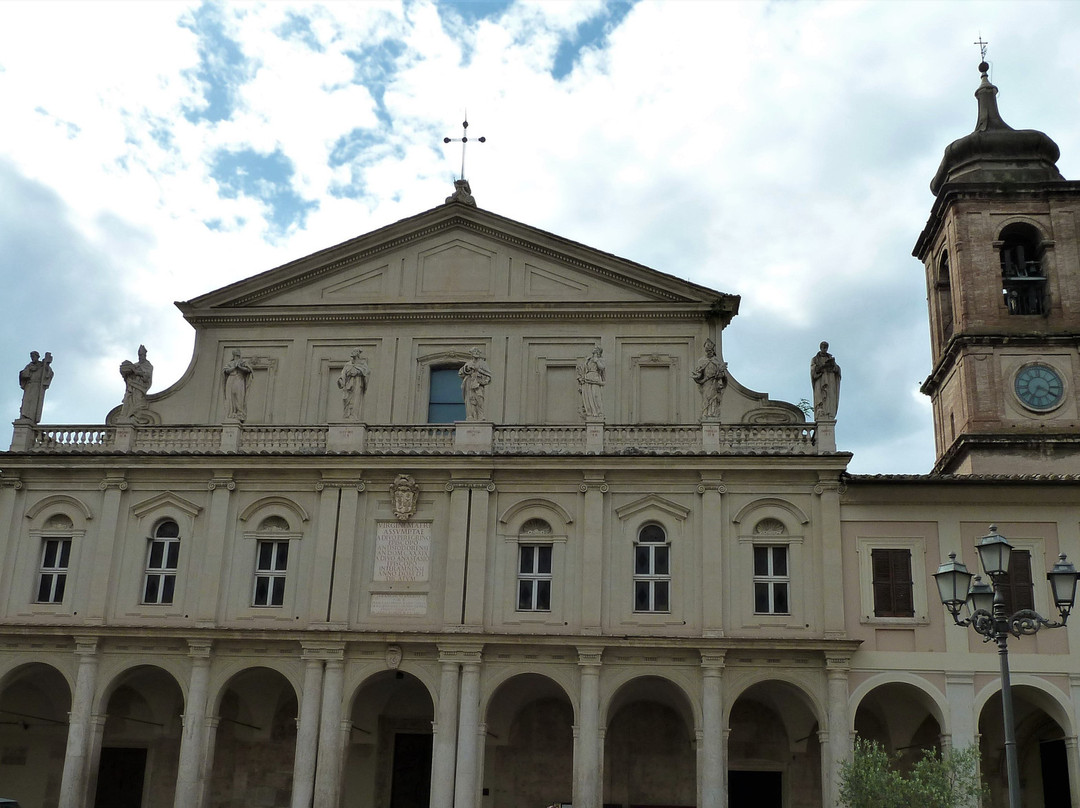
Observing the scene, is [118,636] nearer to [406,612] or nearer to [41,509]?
[41,509]

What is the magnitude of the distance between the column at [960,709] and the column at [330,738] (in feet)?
42.2

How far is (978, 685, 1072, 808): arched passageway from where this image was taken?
82.5 ft

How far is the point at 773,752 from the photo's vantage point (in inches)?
1051

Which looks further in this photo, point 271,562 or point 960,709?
point 271,562

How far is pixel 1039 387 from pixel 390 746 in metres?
19.4

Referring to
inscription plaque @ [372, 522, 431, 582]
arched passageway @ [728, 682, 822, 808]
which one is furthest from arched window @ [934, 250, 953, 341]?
inscription plaque @ [372, 522, 431, 582]

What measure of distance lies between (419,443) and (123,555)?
7414 mm

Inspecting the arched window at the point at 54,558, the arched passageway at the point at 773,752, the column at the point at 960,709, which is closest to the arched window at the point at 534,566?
the arched passageway at the point at 773,752

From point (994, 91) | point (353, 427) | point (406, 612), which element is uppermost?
point (994, 91)

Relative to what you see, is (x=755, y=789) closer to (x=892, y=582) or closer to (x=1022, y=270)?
(x=892, y=582)

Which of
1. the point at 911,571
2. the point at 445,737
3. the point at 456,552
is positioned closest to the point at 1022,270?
the point at 911,571

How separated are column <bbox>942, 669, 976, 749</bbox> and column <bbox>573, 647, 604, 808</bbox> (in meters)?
7.27

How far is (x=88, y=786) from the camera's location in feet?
84.1

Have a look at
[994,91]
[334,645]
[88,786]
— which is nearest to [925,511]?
[334,645]
